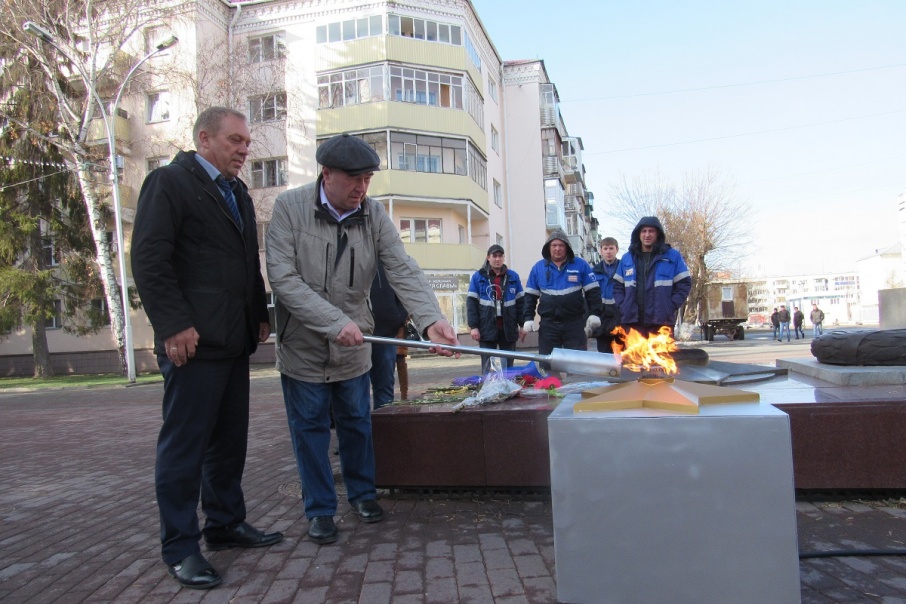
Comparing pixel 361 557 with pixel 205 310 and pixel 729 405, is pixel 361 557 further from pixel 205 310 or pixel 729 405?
pixel 729 405

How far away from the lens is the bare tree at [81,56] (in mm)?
19938

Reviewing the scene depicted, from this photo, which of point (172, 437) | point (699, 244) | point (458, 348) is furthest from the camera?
point (699, 244)

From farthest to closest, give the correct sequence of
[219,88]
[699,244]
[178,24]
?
[699,244] → [178,24] → [219,88]

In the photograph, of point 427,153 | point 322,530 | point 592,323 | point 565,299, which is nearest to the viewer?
point 322,530

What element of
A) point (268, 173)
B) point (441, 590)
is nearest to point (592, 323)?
point (441, 590)

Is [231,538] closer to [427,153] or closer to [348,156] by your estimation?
[348,156]

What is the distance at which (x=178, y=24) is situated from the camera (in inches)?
1008

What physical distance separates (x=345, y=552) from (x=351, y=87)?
26154 mm

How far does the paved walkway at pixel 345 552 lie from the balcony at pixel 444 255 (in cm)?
2243

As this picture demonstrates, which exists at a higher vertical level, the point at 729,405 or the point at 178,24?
the point at 178,24

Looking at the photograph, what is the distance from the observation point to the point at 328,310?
315 cm

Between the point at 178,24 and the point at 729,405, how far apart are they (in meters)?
28.3

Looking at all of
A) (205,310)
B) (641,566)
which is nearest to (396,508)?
(205,310)

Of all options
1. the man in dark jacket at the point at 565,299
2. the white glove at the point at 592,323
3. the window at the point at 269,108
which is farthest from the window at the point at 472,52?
the white glove at the point at 592,323
